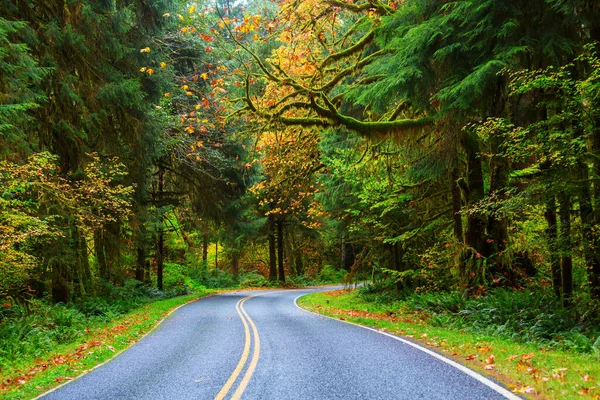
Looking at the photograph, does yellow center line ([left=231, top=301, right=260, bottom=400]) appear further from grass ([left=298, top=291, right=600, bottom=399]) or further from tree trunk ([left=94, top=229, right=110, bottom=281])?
tree trunk ([left=94, top=229, right=110, bottom=281])

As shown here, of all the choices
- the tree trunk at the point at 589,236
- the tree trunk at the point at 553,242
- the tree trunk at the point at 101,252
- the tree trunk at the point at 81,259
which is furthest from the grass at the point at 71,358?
the tree trunk at the point at 589,236

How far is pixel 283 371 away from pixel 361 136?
22.7 ft

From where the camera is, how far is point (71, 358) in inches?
336

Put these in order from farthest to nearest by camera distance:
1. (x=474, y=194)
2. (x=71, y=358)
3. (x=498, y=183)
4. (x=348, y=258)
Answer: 1. (x=348, y=258)
2. (x=474, y=194)
3. (x=498, y=183)
4. (x=71, y=358)

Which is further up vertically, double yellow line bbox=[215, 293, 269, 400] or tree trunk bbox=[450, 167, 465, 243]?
tree trunk bbox=[450, 167, 465, 243]

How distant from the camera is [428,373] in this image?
582cm

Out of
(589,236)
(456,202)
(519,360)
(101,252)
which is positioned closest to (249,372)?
(519,360)

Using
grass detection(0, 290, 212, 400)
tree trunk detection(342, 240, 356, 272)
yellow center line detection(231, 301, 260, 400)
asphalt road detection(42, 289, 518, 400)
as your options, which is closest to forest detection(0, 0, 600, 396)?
grass detection(0, 290, 212, 400)

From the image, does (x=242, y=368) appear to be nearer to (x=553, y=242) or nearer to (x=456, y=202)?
(x=553, y=242)

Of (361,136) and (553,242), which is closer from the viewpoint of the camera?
(553,242)

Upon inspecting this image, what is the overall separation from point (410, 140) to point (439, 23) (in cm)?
418

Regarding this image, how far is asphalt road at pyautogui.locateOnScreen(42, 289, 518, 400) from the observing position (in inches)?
204

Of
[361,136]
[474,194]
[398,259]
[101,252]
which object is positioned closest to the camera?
[361,136]

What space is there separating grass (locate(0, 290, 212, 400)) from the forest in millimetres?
474
